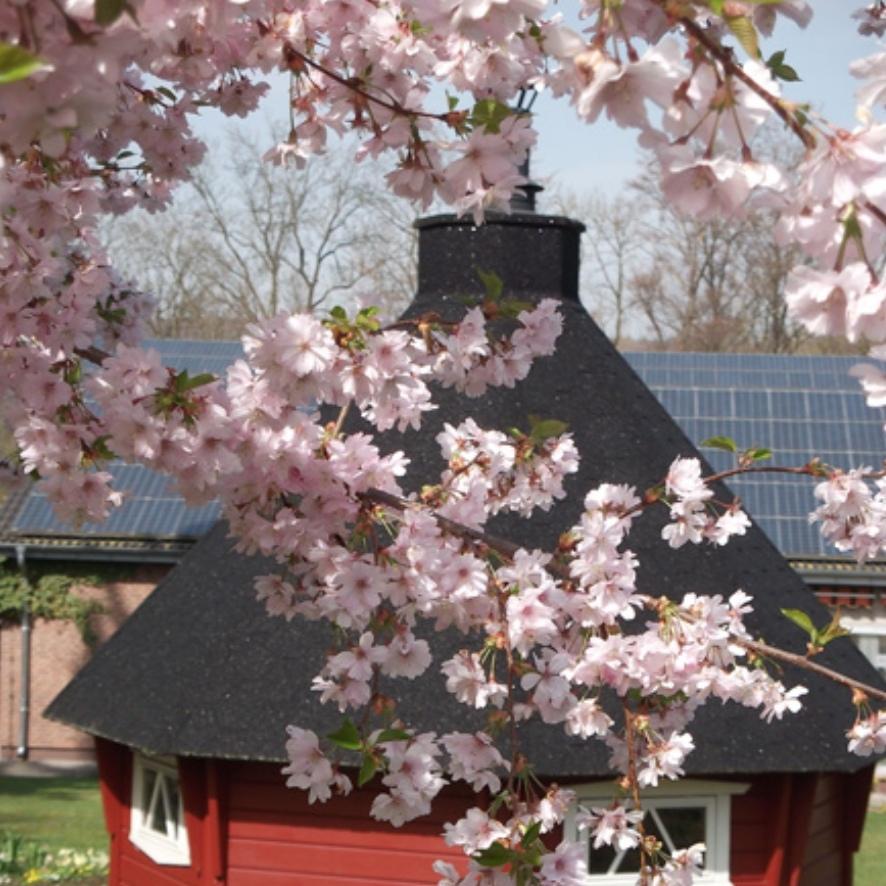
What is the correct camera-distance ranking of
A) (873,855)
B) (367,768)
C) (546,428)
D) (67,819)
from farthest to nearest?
(67,819) < (873,855) < (546,428) < (367,768)

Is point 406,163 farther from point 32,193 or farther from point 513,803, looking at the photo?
point 513,803

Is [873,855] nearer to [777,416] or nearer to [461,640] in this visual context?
[777,416]

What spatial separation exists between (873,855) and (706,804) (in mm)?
7199

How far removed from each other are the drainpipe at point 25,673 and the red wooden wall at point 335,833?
9.29m

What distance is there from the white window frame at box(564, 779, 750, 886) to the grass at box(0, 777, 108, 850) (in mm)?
7246

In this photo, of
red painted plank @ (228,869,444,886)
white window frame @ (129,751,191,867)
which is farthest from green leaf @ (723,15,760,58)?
white window frame @ (129,751,191,867)

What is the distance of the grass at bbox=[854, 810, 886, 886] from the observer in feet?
43.7

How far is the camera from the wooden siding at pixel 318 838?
297 inches

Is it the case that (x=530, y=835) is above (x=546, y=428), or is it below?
below

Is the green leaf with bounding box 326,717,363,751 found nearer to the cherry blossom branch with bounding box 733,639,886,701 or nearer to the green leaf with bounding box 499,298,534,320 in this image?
the cherry blossom branch with bounding box 733,639,886,701

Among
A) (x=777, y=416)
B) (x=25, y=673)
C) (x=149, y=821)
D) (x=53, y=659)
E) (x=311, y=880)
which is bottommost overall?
(x=311, y=880)

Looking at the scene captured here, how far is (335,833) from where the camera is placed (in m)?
7.68

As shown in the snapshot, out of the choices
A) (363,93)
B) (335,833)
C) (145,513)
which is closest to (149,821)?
(335,833)

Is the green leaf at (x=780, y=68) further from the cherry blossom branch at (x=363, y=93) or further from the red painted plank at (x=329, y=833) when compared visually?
the red painted plank at (x=329, y=833)
